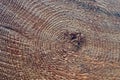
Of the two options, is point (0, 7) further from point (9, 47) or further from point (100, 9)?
→ point (100, 9)

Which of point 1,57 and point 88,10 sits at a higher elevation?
point 88,10

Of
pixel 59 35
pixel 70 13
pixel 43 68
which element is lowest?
pixel 43 68

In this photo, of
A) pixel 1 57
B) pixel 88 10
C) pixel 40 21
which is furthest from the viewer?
pixel 88 10

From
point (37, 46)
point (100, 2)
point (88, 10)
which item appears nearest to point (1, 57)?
point (37, 46)

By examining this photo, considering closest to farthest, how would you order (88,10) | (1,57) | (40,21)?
1. (1,57)
2. (40,21)
3. (88,10)

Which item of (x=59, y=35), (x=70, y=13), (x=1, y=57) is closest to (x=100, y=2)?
(x=70, y=13)

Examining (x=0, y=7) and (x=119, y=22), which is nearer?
(x=0, y=7)
